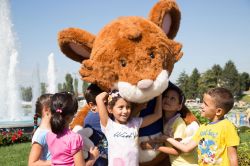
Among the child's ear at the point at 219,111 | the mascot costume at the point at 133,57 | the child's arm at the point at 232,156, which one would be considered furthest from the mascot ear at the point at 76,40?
the child's arm at the point at 232,156

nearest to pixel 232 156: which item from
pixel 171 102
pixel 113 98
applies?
pixel 171 102

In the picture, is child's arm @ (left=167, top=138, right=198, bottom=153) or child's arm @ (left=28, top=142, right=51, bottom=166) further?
child's arm @ (left=167, top=138, right=198, bottom=153)

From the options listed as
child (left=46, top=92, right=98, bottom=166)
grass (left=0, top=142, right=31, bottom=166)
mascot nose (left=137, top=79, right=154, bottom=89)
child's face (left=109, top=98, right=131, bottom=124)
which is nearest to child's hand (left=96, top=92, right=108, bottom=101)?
child's face (left=109, top=98, right=131, bottom=124)

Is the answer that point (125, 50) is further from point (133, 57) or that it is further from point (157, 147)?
point (157, 147)

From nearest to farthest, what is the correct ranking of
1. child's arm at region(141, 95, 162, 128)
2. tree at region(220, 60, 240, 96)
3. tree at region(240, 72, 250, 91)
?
child's arm at region(141, 95, 162, 128)
tree at region(220, 60, 240, 96)
tree at region(240, 72, 250, 91)

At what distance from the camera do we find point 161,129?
3.16m

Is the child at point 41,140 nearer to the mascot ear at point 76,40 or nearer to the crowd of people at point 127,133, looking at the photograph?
the crowd of people at point 127,133

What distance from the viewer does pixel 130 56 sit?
9.14 ft

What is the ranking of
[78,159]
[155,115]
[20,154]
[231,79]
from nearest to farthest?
[78,159] → [155,115] → [20,154] → [231,79]

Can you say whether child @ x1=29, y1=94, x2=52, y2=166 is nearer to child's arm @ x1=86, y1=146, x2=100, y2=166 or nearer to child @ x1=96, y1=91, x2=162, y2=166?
child's arm @ x1=86, y1=146, x2=100, y2=166

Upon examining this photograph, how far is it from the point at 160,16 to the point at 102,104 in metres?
1.08

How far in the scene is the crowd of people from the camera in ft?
8.66

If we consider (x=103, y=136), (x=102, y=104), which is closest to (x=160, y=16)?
(x=102, y=104)

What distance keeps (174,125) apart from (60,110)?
44.2 inches
